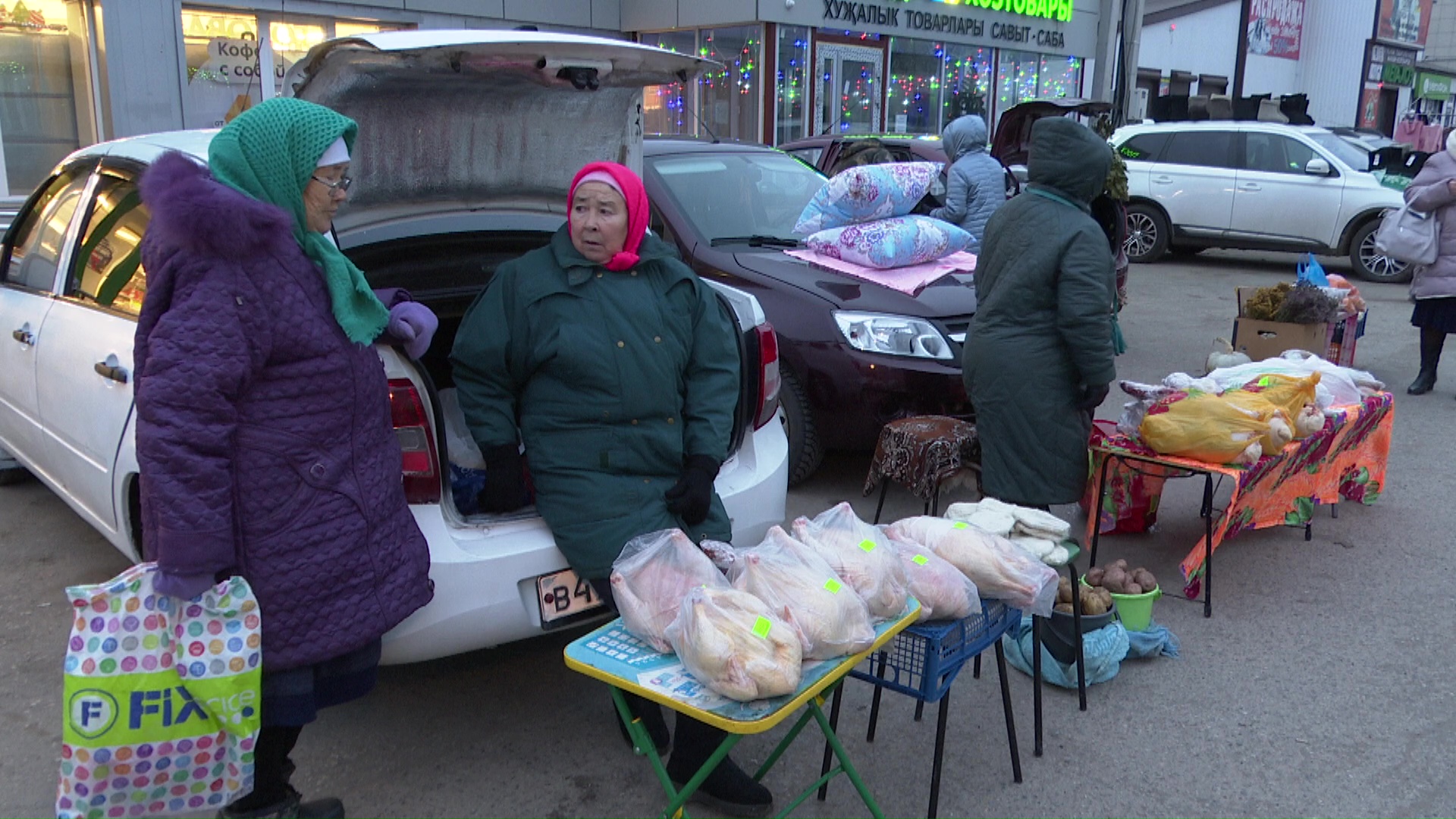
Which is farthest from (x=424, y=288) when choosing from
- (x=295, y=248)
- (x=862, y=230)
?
(x=862, y=230)

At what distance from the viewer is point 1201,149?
45.6 feet

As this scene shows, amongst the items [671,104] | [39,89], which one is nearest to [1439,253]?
[671,104]

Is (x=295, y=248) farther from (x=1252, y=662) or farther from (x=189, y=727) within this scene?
(x=1252, y=662)

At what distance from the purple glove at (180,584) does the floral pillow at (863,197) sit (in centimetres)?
407

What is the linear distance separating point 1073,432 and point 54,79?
12890mm

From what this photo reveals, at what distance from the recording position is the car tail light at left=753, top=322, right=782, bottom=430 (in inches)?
138

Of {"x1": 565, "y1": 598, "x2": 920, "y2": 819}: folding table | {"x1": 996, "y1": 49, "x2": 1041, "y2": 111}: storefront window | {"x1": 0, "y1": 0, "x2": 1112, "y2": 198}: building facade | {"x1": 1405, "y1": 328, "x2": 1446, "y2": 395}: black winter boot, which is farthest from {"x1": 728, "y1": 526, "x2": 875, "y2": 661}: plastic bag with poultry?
{"x1": 996, "y1": 49, "x2": 1041, "y2": 111}: storefront window

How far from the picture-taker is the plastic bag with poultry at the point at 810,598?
224cm

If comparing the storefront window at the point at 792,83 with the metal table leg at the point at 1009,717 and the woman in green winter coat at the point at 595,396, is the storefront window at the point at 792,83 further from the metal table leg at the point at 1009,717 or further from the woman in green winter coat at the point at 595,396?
the metal table leg at the point at 1009,717

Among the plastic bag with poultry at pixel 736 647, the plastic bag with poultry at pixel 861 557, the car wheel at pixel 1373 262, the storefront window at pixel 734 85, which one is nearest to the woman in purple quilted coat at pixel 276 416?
the plastic bag with poultry at pixel 736 647

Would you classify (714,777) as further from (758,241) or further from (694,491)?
(758,241)

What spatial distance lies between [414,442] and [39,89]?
41.0 feet

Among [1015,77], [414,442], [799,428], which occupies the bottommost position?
[799,428]

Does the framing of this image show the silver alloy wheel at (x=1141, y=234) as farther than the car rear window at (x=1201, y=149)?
Yes
